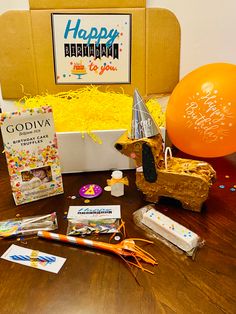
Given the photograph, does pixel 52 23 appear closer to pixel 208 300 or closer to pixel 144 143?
pixel 144 143

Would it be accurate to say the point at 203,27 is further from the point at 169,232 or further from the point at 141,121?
the point at 169,232

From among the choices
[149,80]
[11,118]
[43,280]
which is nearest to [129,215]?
[43,280]

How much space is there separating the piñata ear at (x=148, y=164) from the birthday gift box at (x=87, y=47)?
49 centimetres

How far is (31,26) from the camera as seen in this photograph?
3.32ft

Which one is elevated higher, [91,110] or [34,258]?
[91,110]

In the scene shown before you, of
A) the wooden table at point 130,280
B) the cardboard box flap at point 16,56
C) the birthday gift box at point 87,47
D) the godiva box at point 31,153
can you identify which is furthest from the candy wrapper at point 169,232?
the cardboard box flap at point 16,56

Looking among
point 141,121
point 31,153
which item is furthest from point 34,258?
point 141,121

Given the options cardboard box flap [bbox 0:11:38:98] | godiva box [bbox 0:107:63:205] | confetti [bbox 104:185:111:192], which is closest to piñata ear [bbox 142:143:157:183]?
confetti [bbox 104:185:111:192]

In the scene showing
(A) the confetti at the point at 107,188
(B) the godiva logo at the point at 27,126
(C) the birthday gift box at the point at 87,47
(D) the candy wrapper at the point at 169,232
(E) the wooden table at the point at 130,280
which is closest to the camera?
(E) the wooden table at the point at 130,280

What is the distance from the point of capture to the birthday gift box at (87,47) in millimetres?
1007

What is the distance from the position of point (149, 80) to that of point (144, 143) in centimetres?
50

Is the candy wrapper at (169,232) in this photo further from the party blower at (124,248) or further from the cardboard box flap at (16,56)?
the cardboard box flap at (16,56)

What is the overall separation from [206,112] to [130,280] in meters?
0.48

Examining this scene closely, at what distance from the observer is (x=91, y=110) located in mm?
930
